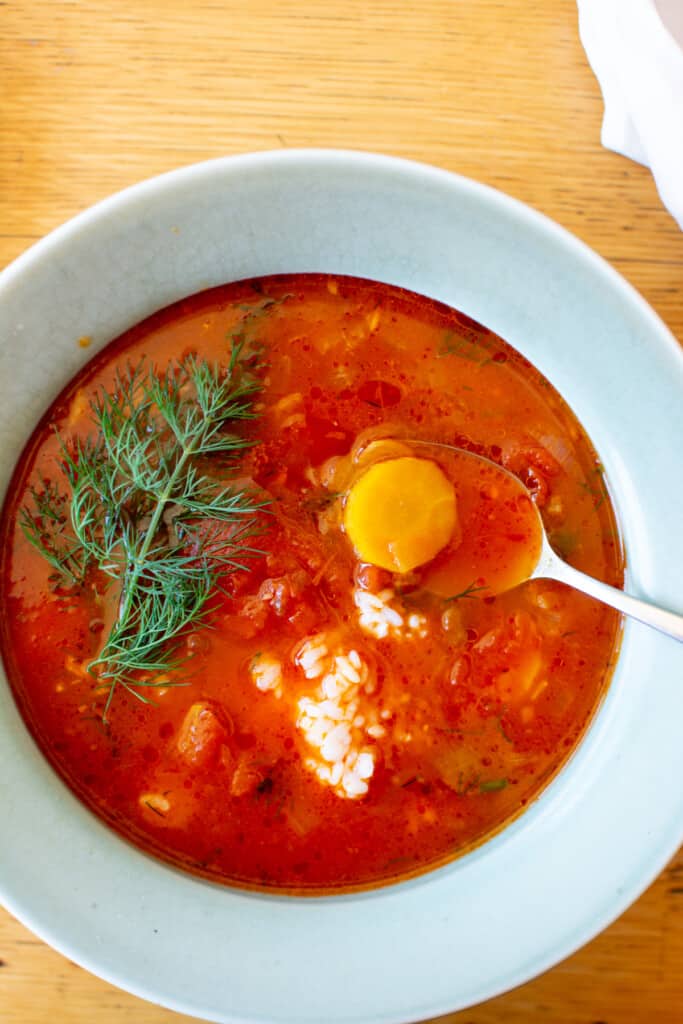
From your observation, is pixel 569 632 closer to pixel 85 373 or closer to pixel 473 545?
pixel 473 545

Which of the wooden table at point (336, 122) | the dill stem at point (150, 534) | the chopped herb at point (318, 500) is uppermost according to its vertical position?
the wooden table at point (336, 122)

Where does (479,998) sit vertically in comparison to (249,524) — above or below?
below

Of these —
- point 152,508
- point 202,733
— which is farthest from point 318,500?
point 202,733

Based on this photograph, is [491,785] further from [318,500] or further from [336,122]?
[336,122]

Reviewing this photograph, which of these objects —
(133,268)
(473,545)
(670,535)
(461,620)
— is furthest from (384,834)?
(133,268)

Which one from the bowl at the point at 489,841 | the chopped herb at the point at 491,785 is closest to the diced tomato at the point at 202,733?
the bowl at the point at 489,841

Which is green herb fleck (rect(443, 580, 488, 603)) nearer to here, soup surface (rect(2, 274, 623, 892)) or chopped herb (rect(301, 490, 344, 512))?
soup surface (rect(2, 274, 623, 892))

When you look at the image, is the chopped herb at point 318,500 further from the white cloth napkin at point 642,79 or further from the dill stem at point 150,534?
the white cloth napkin at point 642,79
